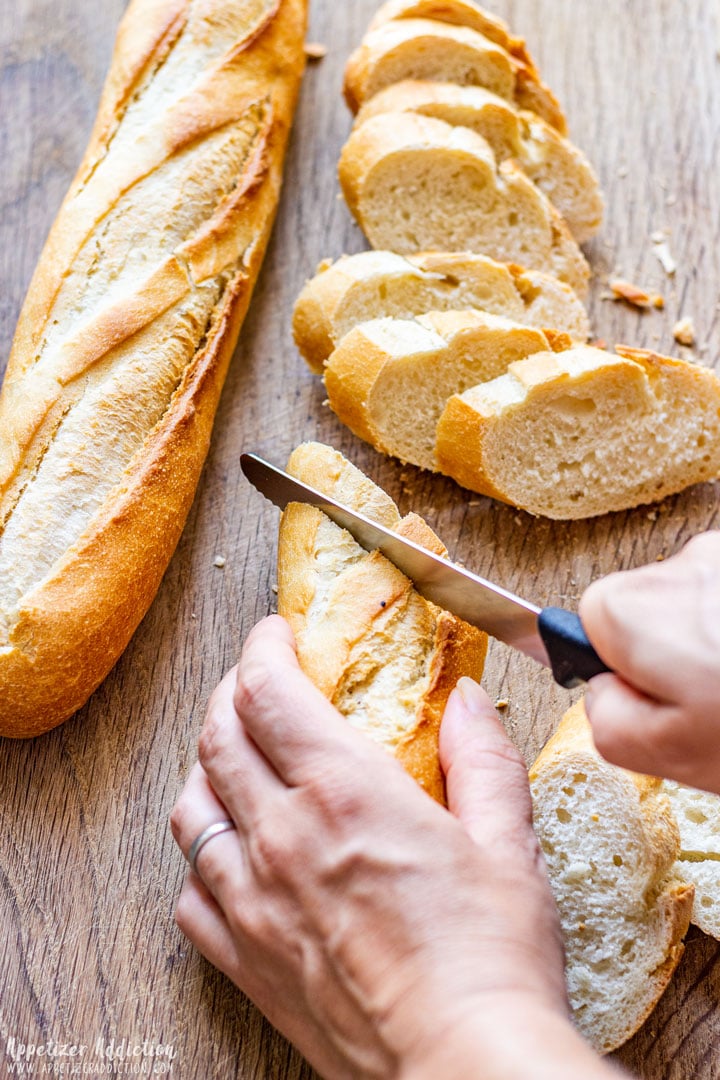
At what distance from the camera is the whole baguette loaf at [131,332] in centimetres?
190

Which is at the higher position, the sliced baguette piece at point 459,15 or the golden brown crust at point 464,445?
the sliced baguette piece at point 459,15

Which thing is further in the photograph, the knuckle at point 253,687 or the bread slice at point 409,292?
the bread slice at point 409,292

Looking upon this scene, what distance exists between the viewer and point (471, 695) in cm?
171

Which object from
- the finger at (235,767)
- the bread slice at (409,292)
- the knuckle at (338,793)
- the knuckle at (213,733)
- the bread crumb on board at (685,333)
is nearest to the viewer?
the knuckle at (338,793)

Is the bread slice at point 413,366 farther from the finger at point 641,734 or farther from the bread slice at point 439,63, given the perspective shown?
the finger at point 641,734

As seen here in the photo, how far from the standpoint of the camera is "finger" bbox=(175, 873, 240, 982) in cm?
162

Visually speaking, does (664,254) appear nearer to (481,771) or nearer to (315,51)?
(315,51)

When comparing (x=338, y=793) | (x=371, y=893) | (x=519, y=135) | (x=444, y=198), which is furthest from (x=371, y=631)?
(x=519, y=135)

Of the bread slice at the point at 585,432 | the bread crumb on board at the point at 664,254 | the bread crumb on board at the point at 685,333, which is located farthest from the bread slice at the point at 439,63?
the bread slice at the point at 585,432

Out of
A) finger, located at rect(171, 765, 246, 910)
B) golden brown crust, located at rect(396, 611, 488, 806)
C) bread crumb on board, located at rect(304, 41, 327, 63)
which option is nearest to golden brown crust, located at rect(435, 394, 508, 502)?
golden brown crust, located at rect(396, 611, 488, 806)

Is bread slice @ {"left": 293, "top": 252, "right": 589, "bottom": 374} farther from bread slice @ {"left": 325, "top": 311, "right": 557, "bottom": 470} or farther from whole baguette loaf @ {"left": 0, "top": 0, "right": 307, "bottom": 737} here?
whole baguette loaf @ {"left": 0, "top": 0, "right": 307, "bottom": 737}

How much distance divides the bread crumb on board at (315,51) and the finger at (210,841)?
7.15 feet

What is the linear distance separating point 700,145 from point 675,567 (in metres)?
1.91

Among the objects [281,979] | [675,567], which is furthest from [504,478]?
[281,979]
